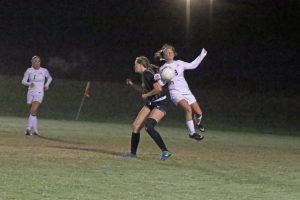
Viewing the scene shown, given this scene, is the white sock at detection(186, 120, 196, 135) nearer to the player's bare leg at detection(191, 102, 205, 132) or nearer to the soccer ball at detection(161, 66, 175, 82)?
the player's bare leg at detection(191, 102, 205, 132)

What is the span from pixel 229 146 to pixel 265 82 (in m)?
29.9

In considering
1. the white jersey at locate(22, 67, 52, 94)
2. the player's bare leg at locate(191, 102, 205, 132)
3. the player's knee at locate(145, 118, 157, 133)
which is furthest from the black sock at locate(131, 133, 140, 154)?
the white jersey at locate(22, 67, 52, 94)

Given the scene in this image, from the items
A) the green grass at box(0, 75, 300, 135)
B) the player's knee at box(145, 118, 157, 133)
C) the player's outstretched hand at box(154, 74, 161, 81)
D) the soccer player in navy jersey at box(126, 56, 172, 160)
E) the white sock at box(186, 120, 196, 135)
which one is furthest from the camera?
Answer: the green grass at box(0, 75, 300, 135)

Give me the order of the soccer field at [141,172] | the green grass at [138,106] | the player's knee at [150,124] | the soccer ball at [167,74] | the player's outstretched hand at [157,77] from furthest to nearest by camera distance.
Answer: the green grass at [138,106]
the soccer ball at [167,74]
the player's knee at [150,124]
the player's outstretched hand at [157,77]
the soccer field at [141,172]

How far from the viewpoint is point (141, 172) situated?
39.8ft

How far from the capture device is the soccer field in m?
9.95

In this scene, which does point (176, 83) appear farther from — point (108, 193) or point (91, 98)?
point (91, 98)

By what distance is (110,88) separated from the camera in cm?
4338

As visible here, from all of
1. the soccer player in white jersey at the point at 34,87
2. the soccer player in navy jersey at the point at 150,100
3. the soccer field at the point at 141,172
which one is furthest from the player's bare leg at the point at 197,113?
the soccer player in white jersey at the point at 34,87

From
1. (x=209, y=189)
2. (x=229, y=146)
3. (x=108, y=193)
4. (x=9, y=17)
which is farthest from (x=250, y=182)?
(x=9, y=17)

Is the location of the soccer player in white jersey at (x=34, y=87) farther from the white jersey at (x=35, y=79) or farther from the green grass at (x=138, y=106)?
the green grass at (x=138, y=106)

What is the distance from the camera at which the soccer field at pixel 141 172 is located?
995cm

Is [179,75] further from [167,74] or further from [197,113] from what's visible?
[197,113]

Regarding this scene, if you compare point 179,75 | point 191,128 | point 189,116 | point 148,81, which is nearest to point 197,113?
point 189,116
